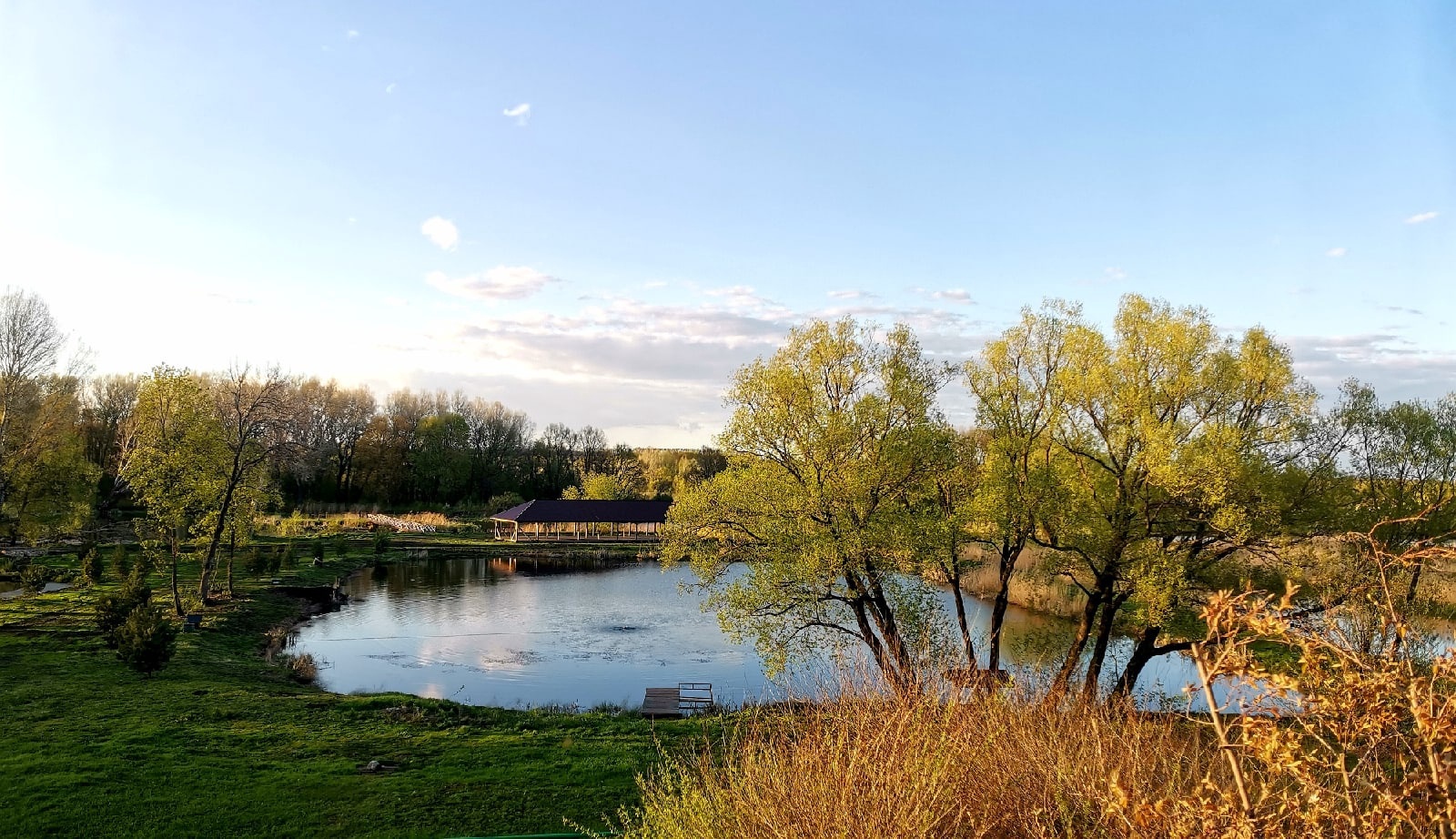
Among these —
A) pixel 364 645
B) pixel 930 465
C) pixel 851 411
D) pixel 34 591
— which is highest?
pixel 851 411

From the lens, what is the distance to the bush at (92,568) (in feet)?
97.1

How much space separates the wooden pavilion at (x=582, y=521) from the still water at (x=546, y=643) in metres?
18.2

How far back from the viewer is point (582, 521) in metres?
64.1

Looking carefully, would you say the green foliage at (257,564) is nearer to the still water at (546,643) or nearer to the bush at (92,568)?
the still water at (546,643)

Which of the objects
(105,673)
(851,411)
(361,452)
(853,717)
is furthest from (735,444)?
(361,452)

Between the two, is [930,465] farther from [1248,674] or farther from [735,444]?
[1248,674]

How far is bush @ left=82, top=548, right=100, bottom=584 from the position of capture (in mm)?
29609

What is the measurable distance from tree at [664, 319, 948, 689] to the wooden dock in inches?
103

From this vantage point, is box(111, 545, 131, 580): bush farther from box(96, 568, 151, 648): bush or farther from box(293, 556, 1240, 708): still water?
box(96, 568, 151, 648): bush

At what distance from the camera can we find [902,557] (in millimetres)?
17906

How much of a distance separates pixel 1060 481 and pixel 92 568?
111ft

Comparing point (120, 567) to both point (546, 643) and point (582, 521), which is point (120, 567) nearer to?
point (546, 643)

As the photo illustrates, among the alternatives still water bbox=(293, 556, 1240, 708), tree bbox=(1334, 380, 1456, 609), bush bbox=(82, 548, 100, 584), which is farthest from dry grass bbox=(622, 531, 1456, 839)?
bush bbox=(82, 548, 100, 584)

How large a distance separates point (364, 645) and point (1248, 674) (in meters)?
29.9
